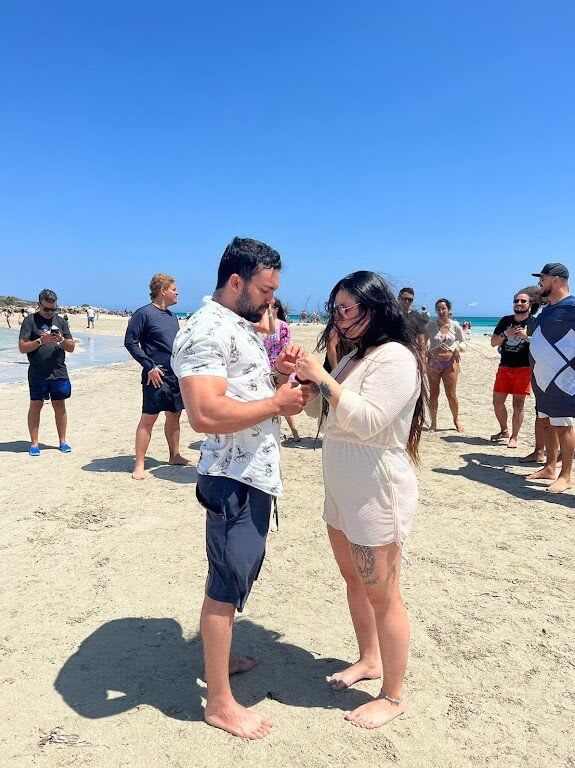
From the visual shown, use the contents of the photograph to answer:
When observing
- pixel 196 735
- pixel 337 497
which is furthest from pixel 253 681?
pixel 337 497

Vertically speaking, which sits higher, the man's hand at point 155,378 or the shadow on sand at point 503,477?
the man's hand at point 155,378

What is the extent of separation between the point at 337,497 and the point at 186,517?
2.77 m

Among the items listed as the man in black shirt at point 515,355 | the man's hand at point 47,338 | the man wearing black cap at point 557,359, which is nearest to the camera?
the man wearing black cap at point 557,359

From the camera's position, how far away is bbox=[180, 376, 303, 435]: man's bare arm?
212cm

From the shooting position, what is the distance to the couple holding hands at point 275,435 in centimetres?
219

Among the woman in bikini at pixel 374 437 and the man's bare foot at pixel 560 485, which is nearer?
the woman in bikini at pixel 374 437

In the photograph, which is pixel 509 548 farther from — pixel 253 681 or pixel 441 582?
pixel 253 681

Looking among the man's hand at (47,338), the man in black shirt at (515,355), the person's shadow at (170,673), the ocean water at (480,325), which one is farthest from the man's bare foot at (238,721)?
the ocean water at (480,325)

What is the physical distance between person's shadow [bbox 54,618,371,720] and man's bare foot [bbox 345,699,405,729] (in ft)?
0.39

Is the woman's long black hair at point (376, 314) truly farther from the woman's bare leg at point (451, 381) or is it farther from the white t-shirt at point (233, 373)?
the woman's bare leg at point (451, 381)

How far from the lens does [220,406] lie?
6.97ft

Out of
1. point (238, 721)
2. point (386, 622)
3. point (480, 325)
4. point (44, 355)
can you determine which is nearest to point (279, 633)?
point (238, 721)

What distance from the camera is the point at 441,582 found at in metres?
3.80

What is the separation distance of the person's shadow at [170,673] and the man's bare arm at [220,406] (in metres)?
1.46
